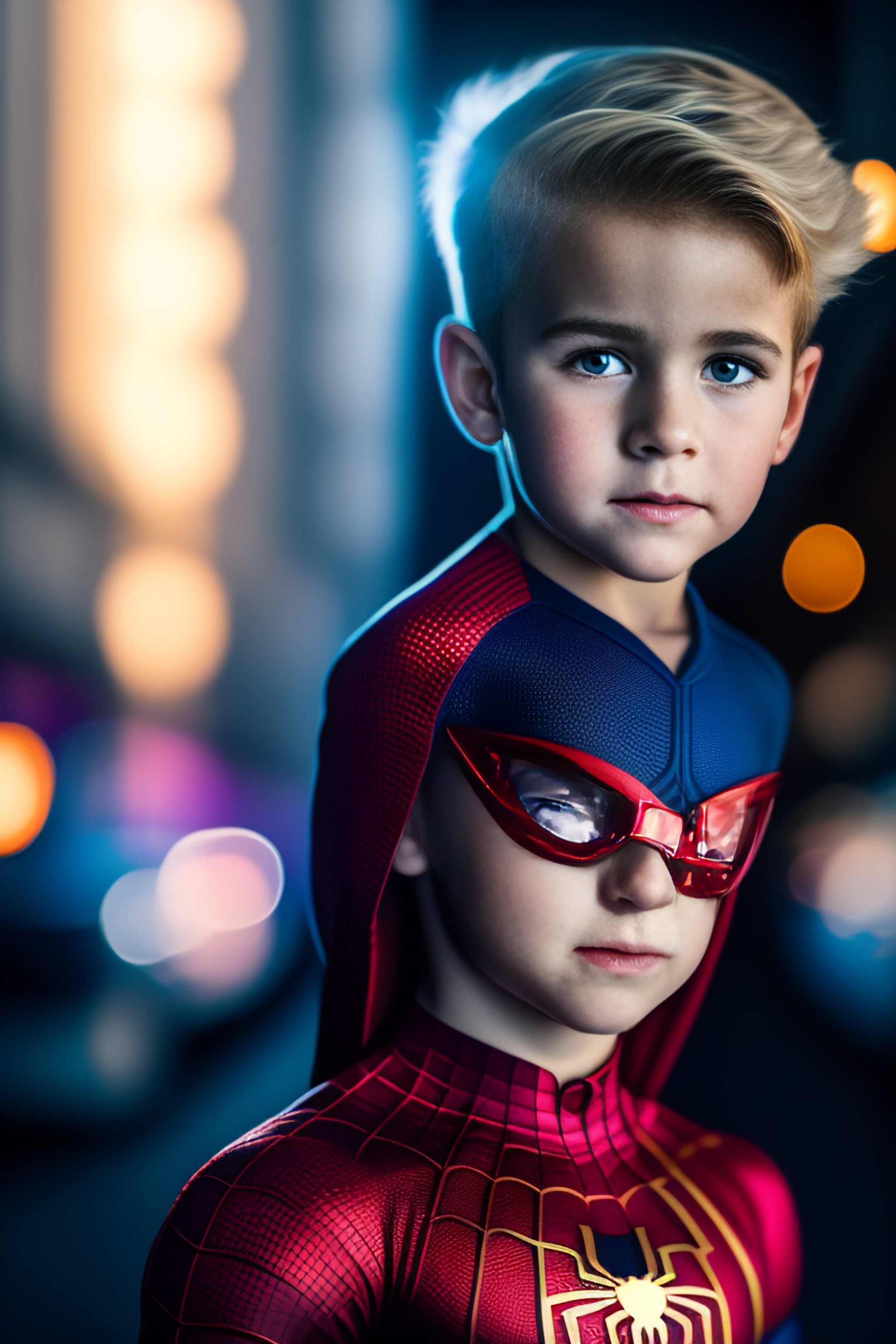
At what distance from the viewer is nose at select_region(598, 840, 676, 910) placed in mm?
637

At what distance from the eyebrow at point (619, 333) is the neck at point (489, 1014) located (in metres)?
0.34

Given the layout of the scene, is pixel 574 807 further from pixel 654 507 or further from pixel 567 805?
pixel 654 507

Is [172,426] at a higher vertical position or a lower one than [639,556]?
lower

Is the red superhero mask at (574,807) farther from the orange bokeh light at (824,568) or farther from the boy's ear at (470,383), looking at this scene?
the orange bokeh light at (824,568)

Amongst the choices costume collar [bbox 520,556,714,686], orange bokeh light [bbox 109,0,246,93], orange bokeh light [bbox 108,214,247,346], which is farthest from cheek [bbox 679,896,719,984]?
orange bokeh light [bbox 109,0,246,93]

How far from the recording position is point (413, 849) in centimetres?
71

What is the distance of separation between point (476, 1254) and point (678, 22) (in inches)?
34.5

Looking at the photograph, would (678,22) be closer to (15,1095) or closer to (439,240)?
(439,240)

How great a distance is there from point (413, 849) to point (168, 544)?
1283mm

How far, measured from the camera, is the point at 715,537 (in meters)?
0.65

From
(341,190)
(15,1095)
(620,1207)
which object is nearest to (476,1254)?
(620,1207)

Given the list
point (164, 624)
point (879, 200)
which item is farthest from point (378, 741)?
point (164, 624)

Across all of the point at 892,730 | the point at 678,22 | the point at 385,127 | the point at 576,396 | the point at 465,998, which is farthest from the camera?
the point at 385,127

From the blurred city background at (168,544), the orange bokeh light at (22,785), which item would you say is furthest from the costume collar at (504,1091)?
the orange bokeh light at (22,785)
